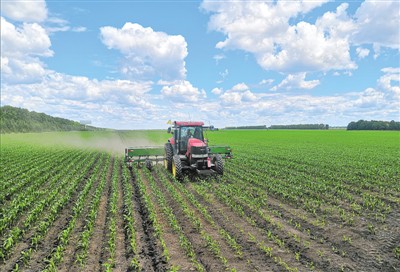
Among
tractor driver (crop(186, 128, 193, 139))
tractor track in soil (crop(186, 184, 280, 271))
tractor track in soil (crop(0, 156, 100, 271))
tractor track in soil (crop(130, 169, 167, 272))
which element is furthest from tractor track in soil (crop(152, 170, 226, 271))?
tractor driver (crop(186, 128, 193, 139))

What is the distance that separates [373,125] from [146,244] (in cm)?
11713

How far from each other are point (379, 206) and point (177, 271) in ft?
26.4

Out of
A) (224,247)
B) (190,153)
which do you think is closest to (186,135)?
(190,153)

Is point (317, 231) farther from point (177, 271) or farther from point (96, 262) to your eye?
point (96, 262)

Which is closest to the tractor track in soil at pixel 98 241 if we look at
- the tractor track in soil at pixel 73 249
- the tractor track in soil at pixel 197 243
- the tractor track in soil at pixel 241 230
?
the tractor track in soil at pixel 73 249

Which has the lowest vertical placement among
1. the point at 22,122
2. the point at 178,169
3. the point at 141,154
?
the point at 178,169

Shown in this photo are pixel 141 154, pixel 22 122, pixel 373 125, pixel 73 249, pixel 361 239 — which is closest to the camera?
pixel 73 249

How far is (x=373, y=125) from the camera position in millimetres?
107875

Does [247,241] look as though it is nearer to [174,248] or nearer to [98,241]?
[174,248]

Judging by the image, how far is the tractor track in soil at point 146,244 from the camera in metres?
6.55

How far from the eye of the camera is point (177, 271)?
6.25 meters

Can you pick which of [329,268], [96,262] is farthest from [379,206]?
[96,262]

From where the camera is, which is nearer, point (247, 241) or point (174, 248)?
point (174, 248)

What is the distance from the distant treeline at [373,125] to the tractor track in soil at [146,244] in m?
112
